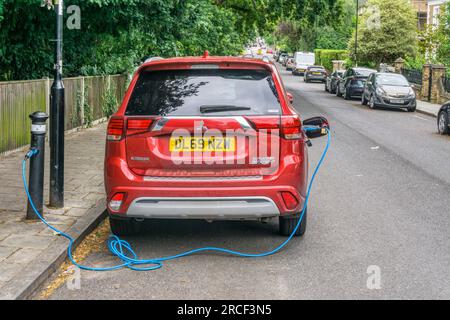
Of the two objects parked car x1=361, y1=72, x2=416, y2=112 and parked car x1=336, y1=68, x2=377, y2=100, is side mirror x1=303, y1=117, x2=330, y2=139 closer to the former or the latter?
parked car x1=361, y1=72, x2=416, y2=112

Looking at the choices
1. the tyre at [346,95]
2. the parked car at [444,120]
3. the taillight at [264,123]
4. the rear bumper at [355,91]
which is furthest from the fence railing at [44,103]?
the tyre at [346,95]

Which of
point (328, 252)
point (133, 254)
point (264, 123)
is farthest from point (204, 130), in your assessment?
point (328, 252)

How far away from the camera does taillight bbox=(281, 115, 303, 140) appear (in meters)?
6.05

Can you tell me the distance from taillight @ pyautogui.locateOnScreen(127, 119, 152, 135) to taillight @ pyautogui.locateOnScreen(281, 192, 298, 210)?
132 cm

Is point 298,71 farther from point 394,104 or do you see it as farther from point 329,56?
point 394,104

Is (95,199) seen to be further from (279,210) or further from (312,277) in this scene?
(312,277)

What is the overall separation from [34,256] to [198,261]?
1.37 metres

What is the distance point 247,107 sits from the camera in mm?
6066

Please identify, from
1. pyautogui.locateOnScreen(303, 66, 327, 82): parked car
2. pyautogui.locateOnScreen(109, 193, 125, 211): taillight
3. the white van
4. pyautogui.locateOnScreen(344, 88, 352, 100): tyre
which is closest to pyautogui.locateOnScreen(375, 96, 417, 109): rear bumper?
pyautogui.locateOnScreen(344, 88, 352, 100): tyre

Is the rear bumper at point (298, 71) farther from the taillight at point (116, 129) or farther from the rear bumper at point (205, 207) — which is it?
the rear bumper at point (205, 207)

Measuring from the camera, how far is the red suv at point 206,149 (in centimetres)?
592

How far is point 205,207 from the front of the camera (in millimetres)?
5902
